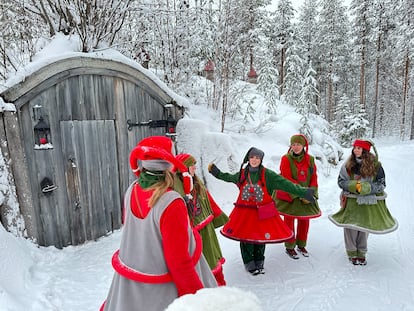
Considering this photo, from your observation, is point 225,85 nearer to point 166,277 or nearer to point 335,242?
point 335,242

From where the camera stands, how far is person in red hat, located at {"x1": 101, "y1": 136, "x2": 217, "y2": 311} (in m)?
1.91

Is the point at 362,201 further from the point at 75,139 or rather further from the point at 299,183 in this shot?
the point at 75,139

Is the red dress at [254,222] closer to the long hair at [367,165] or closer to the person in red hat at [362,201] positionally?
the person in red hat at [362,201]

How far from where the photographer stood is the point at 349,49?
28.4 meters

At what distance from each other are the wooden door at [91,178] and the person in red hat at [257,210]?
8.55ft

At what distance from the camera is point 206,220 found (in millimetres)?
3266

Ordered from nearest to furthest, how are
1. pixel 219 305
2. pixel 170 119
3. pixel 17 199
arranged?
pixel 219 305 < pixel 17 199 < pixel 170 119

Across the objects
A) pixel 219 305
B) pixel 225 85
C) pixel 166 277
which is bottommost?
pixel 166 277

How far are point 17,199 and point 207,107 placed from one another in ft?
25.2

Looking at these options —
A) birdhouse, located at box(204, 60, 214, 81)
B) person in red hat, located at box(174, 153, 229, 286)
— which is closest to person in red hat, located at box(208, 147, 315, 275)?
person in red hat, located at box(174, 153, 229, 286)

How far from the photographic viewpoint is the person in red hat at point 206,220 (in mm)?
3104

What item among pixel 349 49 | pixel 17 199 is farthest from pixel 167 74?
pixel 349 49

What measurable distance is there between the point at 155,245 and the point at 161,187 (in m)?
0.36

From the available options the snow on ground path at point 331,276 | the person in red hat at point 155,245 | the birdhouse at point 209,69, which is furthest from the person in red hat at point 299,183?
the birdhouse at point 209,69
